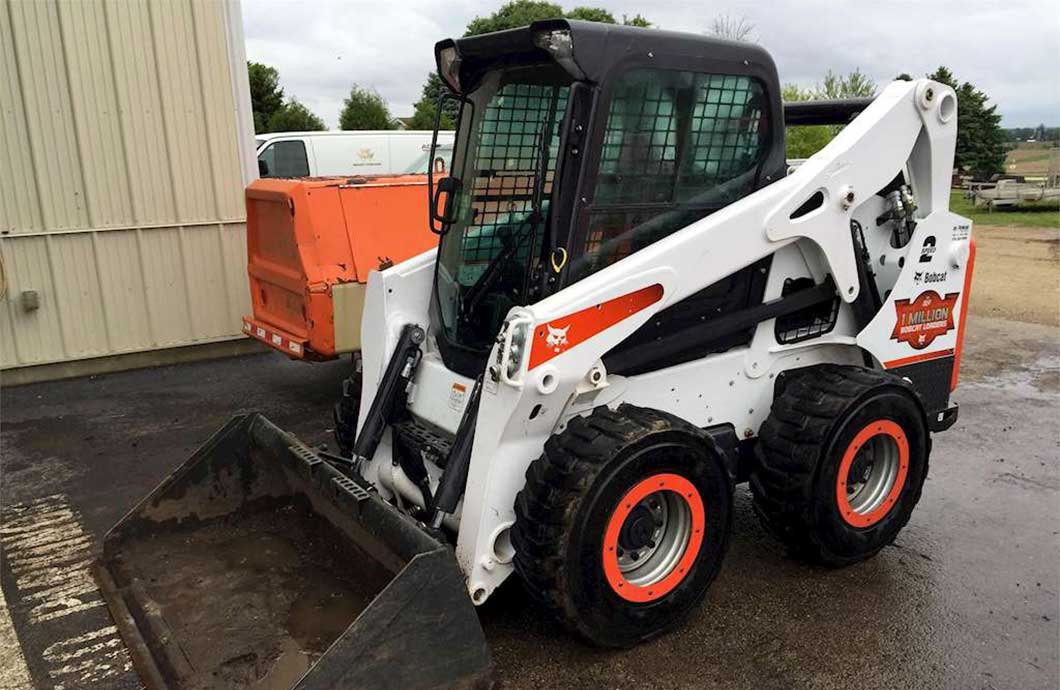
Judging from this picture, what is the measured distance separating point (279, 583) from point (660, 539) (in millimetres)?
1556

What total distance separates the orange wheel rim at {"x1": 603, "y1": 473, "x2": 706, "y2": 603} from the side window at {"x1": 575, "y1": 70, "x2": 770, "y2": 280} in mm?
897

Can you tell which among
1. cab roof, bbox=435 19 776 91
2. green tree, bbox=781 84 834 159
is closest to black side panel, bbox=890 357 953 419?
cab roof, bbox=435 19 776 91

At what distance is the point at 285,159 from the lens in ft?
36.4

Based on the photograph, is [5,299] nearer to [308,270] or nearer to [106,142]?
[106,142]

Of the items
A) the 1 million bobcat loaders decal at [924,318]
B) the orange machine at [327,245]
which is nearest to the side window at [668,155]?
the 1 million bobcat loaders decal at [924,318]

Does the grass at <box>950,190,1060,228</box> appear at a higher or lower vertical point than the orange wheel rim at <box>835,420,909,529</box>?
lower

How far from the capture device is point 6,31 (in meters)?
7.16

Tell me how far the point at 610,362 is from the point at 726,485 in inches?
26.5

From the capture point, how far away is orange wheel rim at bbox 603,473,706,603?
3.14 meters

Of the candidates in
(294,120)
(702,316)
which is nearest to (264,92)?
(294,120)

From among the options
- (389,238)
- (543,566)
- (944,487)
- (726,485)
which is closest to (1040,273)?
(944,487)

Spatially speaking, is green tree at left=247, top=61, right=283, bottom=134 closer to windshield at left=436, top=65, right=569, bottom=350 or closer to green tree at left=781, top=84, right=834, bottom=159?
green tree at left=781, top=84, right=834, bottom=159

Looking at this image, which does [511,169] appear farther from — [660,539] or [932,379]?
[932,379]

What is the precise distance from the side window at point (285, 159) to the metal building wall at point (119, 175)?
2.62 m
